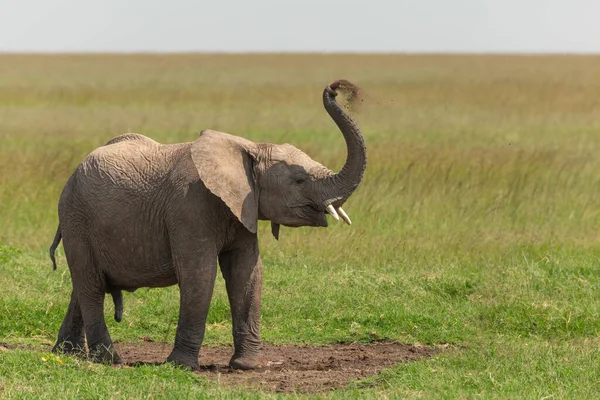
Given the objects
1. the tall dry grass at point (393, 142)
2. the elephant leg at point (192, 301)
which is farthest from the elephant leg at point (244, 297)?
the tall dry grass at point (393, 142)

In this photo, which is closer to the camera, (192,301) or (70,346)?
(192,301)

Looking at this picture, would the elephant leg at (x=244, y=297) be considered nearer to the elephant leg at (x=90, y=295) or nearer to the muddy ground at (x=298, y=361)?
the muddy ground at (x=298, y=361)

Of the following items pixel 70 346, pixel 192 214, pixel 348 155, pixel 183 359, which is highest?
pixel 348 155

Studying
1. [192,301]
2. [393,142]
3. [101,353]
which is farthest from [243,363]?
[393,142]

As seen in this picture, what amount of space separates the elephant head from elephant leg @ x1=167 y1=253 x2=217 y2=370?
1.52 feet

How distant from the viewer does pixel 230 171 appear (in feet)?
27.3

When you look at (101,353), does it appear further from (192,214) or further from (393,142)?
(393,142)

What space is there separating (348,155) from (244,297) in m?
1.48

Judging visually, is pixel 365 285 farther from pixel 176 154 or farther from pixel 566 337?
pixel 176 154

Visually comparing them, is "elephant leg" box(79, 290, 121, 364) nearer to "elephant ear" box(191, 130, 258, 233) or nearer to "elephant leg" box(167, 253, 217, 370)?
"elephant leg" box(167, 253, 217, 370)

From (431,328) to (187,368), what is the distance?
2554mm

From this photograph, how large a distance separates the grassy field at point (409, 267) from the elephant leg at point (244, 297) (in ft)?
2.83

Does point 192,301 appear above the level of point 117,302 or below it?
above

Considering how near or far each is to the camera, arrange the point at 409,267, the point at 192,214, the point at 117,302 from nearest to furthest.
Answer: the point at 192,214
the point at 117,302
the point at 409,267
